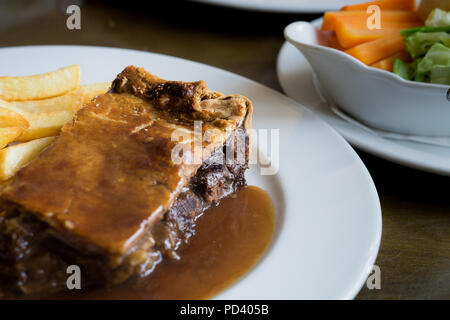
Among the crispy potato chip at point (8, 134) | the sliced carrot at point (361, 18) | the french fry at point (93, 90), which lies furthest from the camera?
the sliced carrot at point (361, 18)

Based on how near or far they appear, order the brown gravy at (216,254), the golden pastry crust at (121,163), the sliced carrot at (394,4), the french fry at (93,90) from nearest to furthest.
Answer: the golden pastry crust at (121,163), the brown gravy at (216,254), the french fry at (93,90), the sliced carrot at (394,4)

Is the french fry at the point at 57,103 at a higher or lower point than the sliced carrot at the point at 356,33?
lower

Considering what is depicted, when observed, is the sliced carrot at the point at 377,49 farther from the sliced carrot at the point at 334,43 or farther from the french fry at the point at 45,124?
the french fry at the point at 45,124

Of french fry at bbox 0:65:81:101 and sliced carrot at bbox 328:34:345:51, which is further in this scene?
sliced carrot at bbox 328:34:345:51

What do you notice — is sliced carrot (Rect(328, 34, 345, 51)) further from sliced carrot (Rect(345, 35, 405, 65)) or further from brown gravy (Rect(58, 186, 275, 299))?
brown gravy (Rect(58, 186, 275, 299))

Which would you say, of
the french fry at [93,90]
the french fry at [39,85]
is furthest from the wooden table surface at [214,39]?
the french fry at [39,85]

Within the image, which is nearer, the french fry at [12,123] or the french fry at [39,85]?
the french fry at [12,123]

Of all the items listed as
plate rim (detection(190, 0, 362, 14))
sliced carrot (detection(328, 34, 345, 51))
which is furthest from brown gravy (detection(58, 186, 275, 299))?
plate rim (detection(190, 0, 362, 14))

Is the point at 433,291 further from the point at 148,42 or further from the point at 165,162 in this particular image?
the point at 148,42
